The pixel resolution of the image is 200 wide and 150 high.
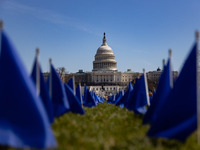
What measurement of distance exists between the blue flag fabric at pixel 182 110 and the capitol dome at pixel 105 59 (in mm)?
106760

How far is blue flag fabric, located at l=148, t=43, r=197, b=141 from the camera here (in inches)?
249

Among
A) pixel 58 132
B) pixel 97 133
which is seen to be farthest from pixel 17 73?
pixel 97 133

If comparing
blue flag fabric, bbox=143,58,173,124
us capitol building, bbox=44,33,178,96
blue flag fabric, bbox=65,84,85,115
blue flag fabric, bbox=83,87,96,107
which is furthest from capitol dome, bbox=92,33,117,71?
blue flag fabric, bbox=143,58,173,124

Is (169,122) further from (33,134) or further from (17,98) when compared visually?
(17,98)

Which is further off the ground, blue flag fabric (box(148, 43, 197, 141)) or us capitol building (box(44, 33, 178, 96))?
us capitol building (box(44, 33, 178, 96))

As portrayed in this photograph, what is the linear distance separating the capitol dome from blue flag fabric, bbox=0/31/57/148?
10733cm

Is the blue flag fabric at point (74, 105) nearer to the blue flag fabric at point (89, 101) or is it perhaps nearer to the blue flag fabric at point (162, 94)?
the blue flag fabric at point (162, 94)

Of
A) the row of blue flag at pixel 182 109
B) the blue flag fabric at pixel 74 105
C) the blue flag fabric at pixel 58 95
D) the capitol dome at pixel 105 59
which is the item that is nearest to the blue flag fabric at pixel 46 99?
the blue flag fabric at pixel 58 95

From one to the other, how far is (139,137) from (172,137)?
1.10 meters

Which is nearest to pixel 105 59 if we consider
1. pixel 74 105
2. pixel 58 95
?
pixel 74 105

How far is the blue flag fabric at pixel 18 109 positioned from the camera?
585cm

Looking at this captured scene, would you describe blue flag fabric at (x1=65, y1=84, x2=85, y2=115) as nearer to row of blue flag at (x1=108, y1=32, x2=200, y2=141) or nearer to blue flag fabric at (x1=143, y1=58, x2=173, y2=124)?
blue flag fabric at (x1=143, y1=58, x2=173, y2=124)

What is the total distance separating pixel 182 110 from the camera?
21.7ft

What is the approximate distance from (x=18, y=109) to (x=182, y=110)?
4235mm
